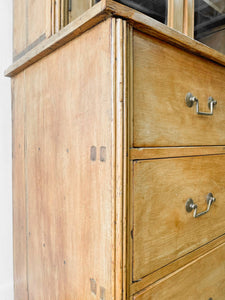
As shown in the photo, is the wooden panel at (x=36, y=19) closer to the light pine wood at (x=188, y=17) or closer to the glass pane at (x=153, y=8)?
the glass pane at (x=153, y=8)

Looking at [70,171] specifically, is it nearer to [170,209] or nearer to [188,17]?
[170,209]

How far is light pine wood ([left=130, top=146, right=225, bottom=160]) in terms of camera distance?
0.47 metres

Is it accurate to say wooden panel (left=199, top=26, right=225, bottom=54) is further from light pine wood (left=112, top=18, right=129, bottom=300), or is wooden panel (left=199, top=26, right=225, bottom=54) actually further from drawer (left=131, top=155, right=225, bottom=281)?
light pine wood (left=112, top=18, right=129, bottom=300)

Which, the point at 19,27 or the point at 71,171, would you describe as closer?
the point at 71,171

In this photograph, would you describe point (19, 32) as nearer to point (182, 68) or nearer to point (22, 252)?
point (182, 68)

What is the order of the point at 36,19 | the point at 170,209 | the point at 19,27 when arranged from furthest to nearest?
the point at 19,27, the point at 36,19, the point at 170,209

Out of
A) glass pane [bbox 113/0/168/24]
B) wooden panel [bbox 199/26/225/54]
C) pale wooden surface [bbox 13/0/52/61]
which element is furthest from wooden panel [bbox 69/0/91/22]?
wooden panel [bbox 199/26/225/54]

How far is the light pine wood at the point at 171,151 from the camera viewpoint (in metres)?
0.47

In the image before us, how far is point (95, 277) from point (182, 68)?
505mm

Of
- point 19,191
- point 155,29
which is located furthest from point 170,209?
point 19,191

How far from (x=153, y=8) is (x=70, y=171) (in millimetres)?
577

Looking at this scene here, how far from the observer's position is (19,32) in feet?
2.76

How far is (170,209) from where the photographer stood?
537 millimetres

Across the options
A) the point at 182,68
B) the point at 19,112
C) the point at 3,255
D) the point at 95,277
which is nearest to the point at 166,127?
the point at 182,68
